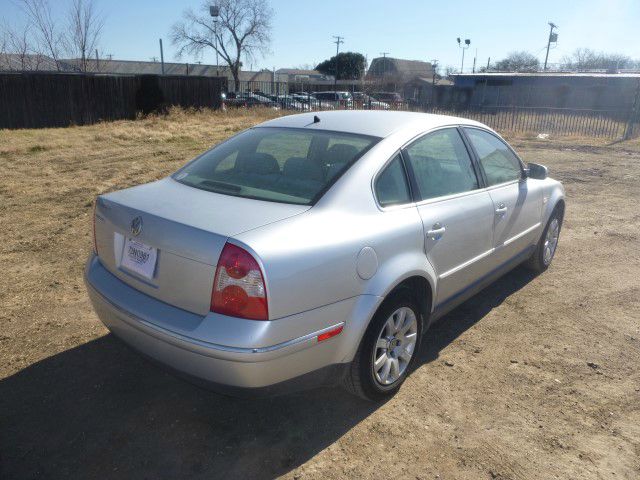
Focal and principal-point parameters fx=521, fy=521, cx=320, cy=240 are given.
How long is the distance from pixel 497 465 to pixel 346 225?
1377mm

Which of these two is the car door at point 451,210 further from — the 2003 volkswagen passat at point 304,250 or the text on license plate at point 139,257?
the text on license plate at point 139,257

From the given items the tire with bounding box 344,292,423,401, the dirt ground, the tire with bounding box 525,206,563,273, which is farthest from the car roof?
the tire with bounding box 525,206,563,273

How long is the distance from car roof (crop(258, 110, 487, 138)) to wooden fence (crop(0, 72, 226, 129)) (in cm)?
1800

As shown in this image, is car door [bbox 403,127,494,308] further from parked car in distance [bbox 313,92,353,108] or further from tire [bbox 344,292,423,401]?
parked car in distance [bbox 313,92,353,108]

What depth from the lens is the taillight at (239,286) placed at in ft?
7.29

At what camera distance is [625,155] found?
13.8 metres

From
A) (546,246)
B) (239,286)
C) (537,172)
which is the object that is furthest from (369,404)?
(546,246)

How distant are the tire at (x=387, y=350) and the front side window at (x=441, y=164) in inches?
28.4

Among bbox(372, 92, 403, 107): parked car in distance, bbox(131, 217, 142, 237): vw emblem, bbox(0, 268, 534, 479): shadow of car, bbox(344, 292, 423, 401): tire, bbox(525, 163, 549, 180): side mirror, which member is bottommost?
A: bbox(0, 268, 534, 479): shadow of car

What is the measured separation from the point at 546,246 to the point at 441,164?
2.13 meters

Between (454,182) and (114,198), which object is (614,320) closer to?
(454,182)

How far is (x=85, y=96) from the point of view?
19.8 metres

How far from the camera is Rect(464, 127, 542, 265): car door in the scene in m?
3.88

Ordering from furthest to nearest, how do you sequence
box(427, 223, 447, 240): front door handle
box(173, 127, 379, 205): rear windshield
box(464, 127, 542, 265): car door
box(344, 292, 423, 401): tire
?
box(464, 127, 542, 265): car door → box(427, 223, 447, 240): front door handle → box(173, 127, 379, 205): rear windshield → box(344, 292, 423, 401): tire
